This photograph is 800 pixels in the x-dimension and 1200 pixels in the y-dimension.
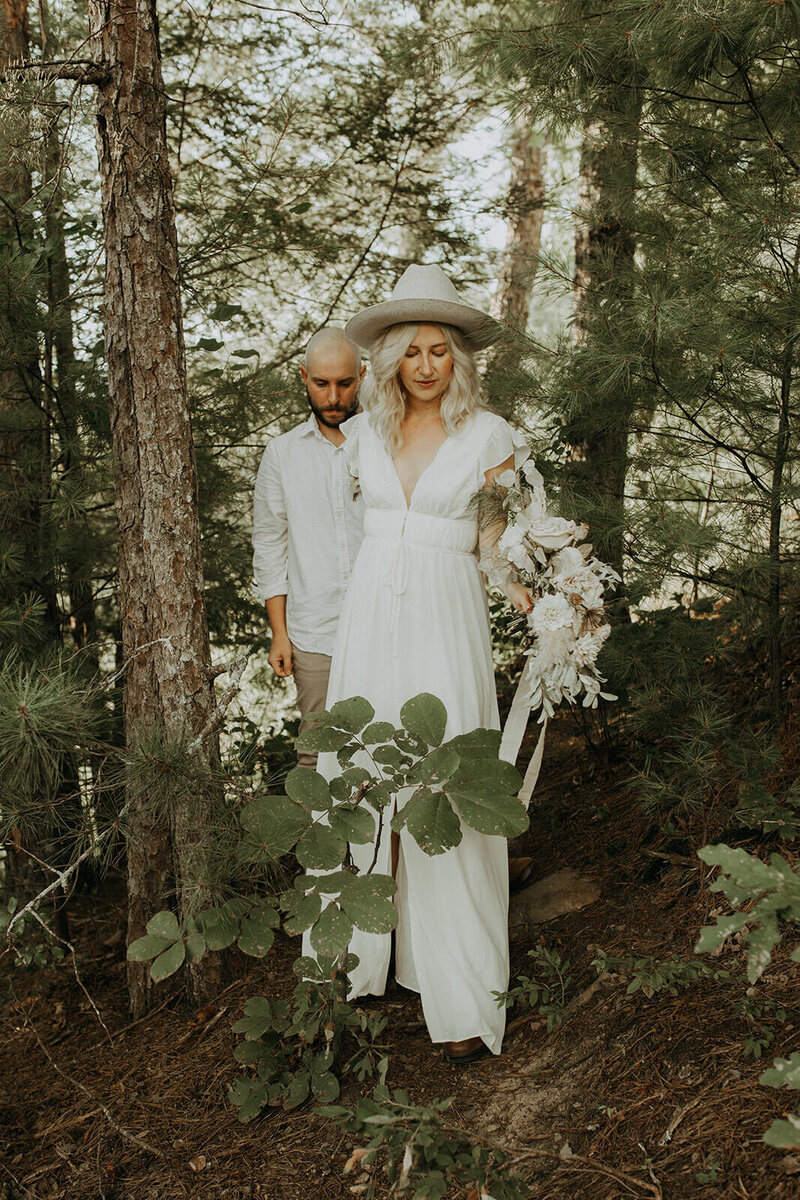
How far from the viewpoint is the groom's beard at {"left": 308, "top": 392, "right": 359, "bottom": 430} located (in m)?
3.18

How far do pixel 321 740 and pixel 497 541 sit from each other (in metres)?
0.88

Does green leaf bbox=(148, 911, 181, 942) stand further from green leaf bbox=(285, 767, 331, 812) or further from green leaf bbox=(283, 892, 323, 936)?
green leaf bbox=(285, 767, 331, 812)

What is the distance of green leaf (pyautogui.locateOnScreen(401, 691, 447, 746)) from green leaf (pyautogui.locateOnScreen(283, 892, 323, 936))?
1.55 feet

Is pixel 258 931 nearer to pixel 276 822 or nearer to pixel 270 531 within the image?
pixel 276 822

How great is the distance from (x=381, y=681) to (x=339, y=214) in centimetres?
301

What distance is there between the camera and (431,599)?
106 inches

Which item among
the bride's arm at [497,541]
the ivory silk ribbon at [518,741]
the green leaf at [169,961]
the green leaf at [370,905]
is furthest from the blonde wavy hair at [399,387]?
the green leaf at [169,961]

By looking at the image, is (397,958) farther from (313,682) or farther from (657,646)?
(657,646)

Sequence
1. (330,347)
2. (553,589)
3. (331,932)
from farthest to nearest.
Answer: (330,347), (553,589), (331,932)

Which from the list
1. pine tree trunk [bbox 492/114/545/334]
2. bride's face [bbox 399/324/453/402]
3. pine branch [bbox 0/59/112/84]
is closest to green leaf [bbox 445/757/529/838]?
bride's face [bbox 399/324/453/402]

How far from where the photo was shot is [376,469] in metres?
2.79

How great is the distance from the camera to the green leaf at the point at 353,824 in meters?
2.23

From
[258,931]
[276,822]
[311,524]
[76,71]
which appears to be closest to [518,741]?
[276,822]

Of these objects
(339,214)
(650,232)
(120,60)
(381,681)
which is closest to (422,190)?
(339,214)
